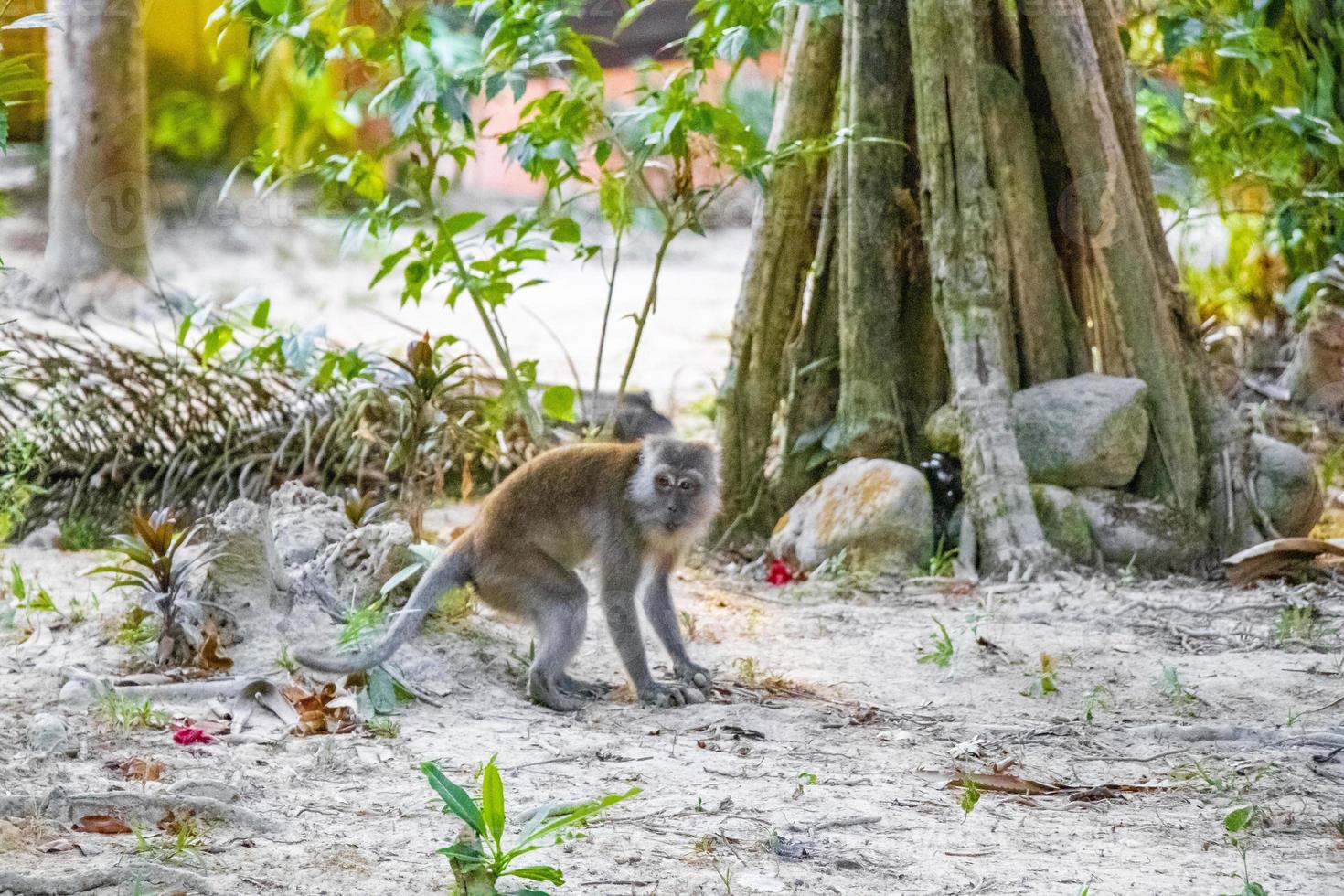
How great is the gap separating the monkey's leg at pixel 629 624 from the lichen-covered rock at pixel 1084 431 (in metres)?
2.47

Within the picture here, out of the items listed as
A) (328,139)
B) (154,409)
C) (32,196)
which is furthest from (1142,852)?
(32,196)

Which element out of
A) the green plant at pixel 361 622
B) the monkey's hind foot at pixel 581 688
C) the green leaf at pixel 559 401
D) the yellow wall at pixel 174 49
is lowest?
the monkey's hind foot at pixel 581 688

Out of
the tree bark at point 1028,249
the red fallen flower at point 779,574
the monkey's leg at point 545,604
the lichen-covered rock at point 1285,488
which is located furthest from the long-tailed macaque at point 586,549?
the lichen-covered rock at point 1285,488

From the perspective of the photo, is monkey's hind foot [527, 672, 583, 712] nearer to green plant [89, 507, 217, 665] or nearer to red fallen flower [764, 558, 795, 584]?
green plant [89, 507, 217, 665]

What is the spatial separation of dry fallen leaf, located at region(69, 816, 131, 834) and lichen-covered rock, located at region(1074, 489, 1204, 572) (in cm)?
488

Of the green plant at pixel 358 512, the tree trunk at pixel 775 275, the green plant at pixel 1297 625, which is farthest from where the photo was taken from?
the tree trunk at pixel 775 275

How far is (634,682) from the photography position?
5258mm

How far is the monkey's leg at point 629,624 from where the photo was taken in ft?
16.9

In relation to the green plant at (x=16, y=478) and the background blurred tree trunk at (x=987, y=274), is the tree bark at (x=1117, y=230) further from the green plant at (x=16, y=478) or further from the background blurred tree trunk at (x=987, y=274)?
the green plant at (x=16, y=478)

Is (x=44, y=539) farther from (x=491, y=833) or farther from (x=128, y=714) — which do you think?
(x=491, y=833)

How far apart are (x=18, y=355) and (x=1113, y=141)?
6.04 m

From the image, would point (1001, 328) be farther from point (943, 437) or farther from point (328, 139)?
point (328, 139)

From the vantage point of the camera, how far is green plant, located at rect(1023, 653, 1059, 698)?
4.99 m

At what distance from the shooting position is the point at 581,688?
5.42 meters
